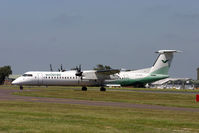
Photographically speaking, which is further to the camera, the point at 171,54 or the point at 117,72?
the point at 171,54

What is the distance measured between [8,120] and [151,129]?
663 cm

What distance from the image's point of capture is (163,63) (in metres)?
74.2

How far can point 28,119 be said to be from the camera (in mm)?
19391

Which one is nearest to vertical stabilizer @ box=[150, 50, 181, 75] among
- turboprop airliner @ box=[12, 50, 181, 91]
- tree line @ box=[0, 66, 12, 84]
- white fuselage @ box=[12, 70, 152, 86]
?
turboprop airliner @ box=[12, 50, 181, 91]

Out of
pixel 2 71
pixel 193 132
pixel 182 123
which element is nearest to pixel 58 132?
pixel 193 132

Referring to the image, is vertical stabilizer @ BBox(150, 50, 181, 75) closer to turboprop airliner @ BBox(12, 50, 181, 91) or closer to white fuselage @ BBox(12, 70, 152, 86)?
turboprop airliner @ BBox(12, 50, 181, 91)

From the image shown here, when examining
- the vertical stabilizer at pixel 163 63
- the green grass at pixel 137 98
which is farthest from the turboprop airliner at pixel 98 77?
the green grass at pixel 137 98

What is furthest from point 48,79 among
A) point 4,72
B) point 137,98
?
point 4,72

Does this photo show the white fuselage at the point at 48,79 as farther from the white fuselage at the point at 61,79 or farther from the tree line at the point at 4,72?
the tree line at the point at 4,72

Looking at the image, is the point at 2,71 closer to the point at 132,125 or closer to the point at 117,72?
the point at 117,72

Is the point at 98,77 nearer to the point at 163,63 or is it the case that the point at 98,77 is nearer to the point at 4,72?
the point at 163,63

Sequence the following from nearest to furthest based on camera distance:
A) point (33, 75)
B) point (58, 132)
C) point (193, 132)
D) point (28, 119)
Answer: point (58, 132) → point (193, 132) → point (28, 119) → point (33, 75)

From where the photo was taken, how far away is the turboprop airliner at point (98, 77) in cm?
6638

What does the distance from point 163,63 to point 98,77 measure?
1336cm
